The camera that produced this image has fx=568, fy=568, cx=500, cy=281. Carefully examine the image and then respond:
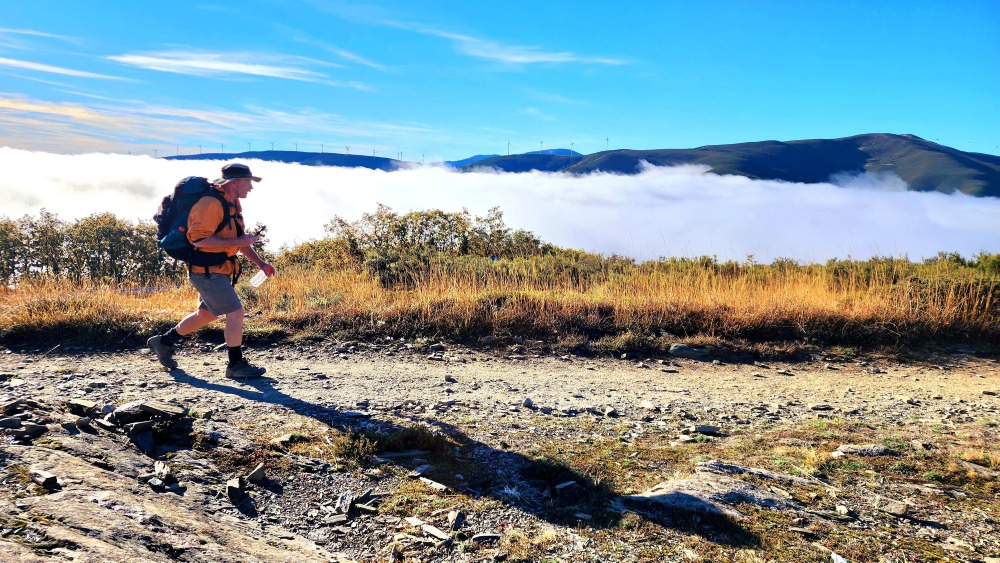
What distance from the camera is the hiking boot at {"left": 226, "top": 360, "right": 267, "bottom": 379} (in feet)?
19.3

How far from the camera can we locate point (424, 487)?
3.68 m

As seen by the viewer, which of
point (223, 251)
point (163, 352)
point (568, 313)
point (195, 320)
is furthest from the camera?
point (568, 313)

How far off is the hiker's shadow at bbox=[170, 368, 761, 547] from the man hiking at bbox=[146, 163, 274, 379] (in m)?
1.24

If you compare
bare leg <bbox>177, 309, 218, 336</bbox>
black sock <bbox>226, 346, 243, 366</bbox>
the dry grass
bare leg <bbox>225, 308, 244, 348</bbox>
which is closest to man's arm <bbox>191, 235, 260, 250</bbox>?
bare leg <bbox>225, 308, 244, 348</bbox>

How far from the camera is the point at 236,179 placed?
18.2ft

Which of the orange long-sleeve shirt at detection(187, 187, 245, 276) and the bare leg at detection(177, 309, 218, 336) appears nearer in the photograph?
the orange long-sleeve shirt at detection(187, 187, 245, 276)

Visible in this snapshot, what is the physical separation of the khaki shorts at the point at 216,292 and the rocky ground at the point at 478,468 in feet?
2.51

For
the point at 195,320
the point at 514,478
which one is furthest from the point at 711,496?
the point at 195,320

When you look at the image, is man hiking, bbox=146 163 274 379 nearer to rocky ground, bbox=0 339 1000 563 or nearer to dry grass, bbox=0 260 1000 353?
rocky ground, bbox=0 339 1000 563

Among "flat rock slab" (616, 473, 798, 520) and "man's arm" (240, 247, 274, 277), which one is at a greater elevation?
"man's arm" (240, 247, 274, 277)

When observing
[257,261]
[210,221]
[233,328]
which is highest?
[210,221]

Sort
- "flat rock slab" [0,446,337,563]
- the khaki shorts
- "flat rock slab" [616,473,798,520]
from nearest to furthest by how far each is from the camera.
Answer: "flat rock slab" [0,446,337,563], "flat rock slab" [616,473,798,520], the khaki shorts

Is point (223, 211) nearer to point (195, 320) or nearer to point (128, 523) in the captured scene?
point (195, 320)

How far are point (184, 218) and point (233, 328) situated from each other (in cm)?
119
